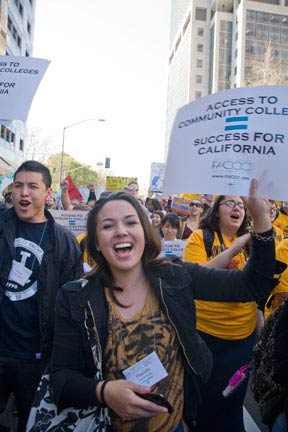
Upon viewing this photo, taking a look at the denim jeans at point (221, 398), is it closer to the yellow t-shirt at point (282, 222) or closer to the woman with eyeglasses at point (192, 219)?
the woman with eyeglasses at point (192, 219)

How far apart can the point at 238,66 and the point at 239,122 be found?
75.7 meters

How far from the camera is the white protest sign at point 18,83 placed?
10.9 feet

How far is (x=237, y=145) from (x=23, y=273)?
1.54m

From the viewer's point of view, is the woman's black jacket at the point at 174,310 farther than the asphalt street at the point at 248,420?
No

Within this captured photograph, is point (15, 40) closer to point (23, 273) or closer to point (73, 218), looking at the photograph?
point (73, 218)

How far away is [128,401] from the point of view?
1509 mm

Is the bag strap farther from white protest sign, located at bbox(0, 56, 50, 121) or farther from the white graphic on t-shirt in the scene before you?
white protest sign, located at bbox(0, 56, 50, 121)

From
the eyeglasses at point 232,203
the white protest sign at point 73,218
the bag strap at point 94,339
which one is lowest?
the bag strap at point 94,339

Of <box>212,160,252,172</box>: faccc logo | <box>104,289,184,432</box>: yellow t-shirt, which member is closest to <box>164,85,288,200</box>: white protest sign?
<box>212,160,252,172</box>: faccc logo

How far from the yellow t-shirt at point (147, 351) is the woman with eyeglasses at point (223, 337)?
1022 mm

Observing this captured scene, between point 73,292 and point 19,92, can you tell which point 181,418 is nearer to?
point 73,292

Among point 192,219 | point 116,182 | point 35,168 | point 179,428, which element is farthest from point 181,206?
point 179,428

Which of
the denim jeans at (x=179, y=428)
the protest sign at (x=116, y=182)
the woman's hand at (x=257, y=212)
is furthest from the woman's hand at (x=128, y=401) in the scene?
the protest sign at (x=116, y=182)

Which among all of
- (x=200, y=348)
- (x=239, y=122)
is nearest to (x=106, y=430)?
(x=200, y=348)
